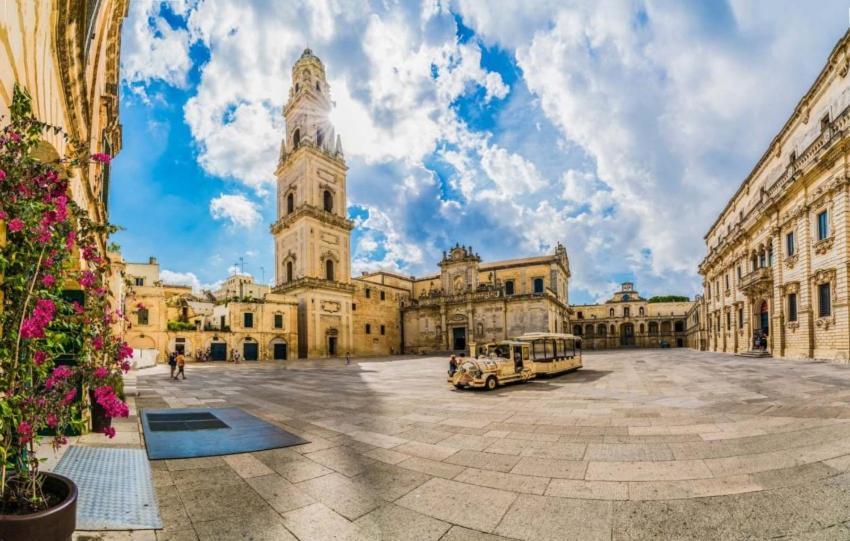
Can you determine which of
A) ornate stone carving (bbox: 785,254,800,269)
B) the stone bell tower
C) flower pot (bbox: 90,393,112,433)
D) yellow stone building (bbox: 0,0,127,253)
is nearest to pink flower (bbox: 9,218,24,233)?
yellow stone building (bbox: 0,0,127,253)

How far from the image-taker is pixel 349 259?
144ft

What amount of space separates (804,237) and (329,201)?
38549 mm

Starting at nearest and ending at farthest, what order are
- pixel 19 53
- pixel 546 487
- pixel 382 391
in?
pixel 19 53, pixel 546 487, pixel 382 391

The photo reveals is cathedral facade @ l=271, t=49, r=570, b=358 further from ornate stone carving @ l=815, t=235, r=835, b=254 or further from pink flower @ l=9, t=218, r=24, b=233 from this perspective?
pink flower @ l=9, t=218, r=24, b=233

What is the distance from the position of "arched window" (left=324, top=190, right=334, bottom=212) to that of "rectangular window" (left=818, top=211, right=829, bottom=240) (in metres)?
38.5

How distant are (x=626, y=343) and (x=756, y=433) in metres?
81.4

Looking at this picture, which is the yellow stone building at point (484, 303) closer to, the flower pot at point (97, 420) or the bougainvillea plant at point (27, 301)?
the flower pot at point (97, 420)

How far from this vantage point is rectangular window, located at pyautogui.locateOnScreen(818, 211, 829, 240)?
2011cm

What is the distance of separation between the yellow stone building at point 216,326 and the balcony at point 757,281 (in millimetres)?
37190

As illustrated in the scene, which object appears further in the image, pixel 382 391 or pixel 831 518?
pixel 382 391

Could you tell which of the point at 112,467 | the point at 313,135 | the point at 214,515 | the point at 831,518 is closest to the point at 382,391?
the point at 112,467

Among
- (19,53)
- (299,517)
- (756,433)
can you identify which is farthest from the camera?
(756,433)

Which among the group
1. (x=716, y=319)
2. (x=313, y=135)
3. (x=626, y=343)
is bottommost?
(x=626, y=343)

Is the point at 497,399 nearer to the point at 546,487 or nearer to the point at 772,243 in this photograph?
the point at 546,487
